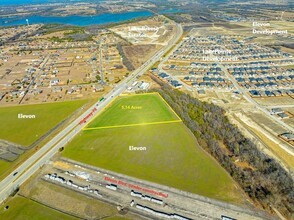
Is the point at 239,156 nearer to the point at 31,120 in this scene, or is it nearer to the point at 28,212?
the point at 28,212

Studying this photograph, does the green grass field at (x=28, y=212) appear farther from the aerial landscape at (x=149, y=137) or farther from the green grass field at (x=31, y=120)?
the green grass field at (x=31, y=120)

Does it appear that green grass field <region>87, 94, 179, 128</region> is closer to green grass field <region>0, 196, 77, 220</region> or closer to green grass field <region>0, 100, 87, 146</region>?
green grass field <region>0, 100, 87, 146</region>

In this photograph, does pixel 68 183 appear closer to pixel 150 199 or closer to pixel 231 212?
pixel 150 199

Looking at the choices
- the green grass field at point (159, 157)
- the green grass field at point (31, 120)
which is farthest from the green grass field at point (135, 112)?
the green grass field at point (31, 120)

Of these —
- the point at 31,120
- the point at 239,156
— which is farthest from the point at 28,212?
the point at 239,156

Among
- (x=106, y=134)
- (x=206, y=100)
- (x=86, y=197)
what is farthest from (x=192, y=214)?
(x=206, y=100)
